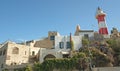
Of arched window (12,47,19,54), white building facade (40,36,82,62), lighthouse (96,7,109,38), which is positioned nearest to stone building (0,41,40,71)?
arched window (12,47,19,54)

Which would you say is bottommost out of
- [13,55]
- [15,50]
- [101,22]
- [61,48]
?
[13,55]

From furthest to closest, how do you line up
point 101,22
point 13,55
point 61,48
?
1. point 101,22
2. point 61,48
3. point 13,55

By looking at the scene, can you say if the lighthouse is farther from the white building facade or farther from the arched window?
the arched window

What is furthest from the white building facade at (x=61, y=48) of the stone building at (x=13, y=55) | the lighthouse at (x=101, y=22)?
the lighthouse at (x=101, y=22)

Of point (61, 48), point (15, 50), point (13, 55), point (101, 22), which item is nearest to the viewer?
point (13, 55)

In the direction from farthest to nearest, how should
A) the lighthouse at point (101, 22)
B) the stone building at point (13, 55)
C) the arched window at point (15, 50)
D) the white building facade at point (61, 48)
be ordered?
the lighthouse at point (101, 22), the arched window at point (15, 50), the white building facade at point (61, 48), the stone building at point (13, 55)

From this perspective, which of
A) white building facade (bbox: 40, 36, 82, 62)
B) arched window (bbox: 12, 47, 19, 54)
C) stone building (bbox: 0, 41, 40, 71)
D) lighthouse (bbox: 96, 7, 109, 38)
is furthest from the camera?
lighthouse (bbox: 96, 7, 109, 38)

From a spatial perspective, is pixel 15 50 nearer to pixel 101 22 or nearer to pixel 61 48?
pixel 61 48

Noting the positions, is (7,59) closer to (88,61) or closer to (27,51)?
(27,51)

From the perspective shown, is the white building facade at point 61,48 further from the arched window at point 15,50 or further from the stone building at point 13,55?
the arched window at point 15,50

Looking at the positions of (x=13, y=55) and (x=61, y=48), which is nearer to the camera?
(x=13, y=55)

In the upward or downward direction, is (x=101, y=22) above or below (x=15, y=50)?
above

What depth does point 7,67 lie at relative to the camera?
48.0 m

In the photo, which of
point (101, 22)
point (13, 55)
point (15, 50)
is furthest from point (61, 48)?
point (101, 22)
